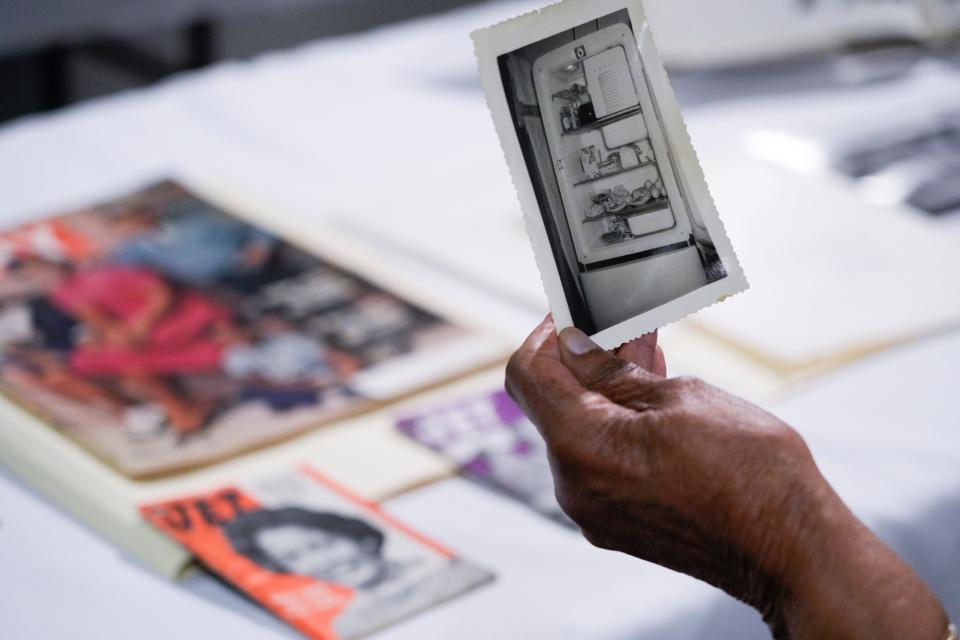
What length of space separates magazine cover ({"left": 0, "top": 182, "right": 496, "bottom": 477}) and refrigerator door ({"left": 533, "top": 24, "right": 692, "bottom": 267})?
299 millimetres

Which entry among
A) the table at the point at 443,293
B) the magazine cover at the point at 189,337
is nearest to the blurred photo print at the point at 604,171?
the table at the point at 443,293

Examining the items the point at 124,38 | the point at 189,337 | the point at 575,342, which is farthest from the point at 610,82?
the point at 124,38

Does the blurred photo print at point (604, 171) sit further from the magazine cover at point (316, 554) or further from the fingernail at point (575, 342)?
the magazine cover at point (316, 554)

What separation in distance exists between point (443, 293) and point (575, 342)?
0.42m

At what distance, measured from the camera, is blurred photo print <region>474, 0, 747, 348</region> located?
60 centimetres

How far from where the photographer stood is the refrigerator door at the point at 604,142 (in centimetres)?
60

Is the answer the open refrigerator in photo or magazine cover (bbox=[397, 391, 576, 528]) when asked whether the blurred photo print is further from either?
magazine cover (bbox=[397, 391, 576, 528])

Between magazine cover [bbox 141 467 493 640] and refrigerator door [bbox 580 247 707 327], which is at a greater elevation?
refrigerator door [bbox 580 247 707 327]

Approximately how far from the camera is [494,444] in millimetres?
822

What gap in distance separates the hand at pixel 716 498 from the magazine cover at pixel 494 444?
17 centimetres

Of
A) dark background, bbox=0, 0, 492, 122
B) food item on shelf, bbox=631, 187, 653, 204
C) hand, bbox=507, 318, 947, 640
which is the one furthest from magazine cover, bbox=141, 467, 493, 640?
dark background, bbox=0, 0, 492, 122

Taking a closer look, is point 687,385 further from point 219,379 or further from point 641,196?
point 219,379

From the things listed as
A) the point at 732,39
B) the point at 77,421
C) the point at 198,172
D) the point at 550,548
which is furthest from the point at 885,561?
the point at 732,39

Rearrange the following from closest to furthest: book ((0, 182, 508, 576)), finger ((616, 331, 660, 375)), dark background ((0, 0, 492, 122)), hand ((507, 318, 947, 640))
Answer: hand ((507, 318, 947, 640)), finger ((616, 331, 660, 375)), book ((0, 182, 508, 576)), dark background ((0, 0, 492, 122))
